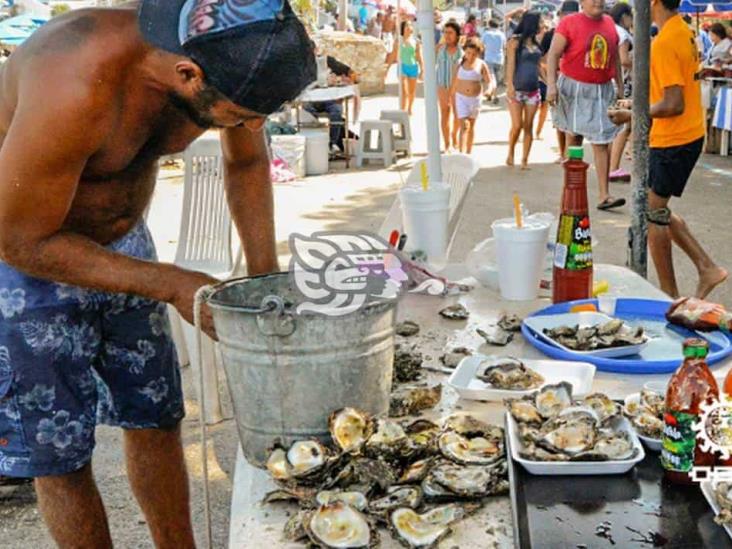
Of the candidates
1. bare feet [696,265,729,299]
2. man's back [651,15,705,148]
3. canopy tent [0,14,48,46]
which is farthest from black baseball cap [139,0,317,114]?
canopy tent [0,14,48,46]

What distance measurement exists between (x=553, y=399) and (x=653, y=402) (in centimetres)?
20

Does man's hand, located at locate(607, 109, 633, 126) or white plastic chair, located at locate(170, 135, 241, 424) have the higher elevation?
man's hand, located at locate(607, 109, 633, 126)

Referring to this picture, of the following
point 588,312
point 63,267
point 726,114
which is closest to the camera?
point 63,267

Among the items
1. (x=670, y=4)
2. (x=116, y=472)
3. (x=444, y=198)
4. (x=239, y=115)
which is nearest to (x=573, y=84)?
(x=670, y=4)

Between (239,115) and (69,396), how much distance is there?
0.85 meters

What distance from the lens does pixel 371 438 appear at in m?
1.73

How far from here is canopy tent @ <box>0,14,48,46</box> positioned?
17.5 metres

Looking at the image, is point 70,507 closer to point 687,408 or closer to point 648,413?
point 648,413

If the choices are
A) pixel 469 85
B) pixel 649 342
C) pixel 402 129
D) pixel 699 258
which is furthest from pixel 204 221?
pixel 402 129

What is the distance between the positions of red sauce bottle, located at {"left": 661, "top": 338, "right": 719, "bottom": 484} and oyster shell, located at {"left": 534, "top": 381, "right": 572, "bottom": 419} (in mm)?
294

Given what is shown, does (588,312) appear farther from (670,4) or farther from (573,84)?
(573,84)

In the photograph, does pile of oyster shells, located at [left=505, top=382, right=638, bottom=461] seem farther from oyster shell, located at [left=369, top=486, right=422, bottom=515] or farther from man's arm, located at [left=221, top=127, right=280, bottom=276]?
man's arm, located at [left=221, top=127, right=280, bottom=276]

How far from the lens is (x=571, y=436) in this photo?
1.67m

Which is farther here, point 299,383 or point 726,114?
point 726,114
